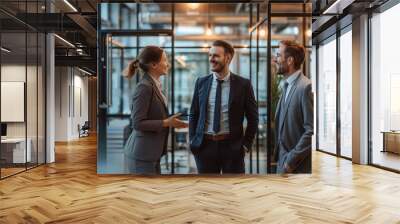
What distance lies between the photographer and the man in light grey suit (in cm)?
582

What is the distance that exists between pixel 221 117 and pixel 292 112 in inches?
41.9

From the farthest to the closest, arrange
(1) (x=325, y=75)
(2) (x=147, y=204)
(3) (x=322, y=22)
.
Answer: (1) (x=325, y=75) < (3) (x=322, y=22) < (2) (x=147, y=204)

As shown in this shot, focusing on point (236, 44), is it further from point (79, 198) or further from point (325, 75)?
point (325, 75)

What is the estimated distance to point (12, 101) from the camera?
7098mm

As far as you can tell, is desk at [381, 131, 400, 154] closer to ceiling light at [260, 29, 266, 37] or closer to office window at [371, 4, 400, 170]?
office window at [371, 4, 400, 170]

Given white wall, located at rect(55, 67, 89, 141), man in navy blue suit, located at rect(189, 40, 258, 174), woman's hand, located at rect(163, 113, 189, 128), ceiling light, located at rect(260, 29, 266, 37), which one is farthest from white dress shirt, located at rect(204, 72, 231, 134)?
white wall, located at rect(55, 67, 89, 141)

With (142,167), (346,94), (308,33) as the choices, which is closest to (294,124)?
(308,33)

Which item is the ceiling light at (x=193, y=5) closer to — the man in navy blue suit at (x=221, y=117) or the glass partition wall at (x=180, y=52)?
the glass partition wall at (x=180, y=52)

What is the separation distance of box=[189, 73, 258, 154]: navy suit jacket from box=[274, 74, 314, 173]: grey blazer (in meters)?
0.47

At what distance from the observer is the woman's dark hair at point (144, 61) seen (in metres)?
5.69

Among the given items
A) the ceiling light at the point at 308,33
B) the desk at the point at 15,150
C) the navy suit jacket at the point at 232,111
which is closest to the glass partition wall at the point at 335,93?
the ceiling light at the point at 308,33

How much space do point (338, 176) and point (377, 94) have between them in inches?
87.6

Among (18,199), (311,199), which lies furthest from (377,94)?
(18,199)

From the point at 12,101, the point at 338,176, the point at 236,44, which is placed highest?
the point at 236,44
